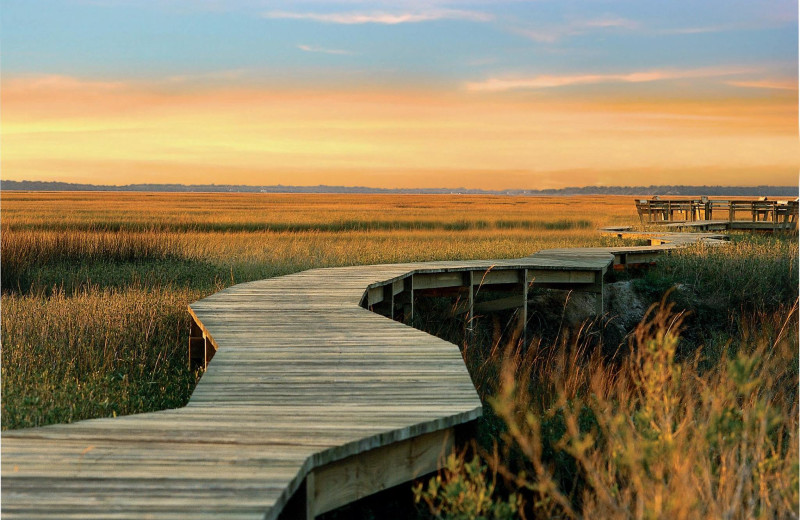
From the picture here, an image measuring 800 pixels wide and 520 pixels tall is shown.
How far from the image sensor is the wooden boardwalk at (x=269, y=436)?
109 inches

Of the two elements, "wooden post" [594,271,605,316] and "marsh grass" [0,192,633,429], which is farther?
"wooden post" [594,271,605,316]

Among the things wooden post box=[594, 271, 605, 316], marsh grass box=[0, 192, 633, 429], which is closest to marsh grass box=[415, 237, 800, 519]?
wooden post box=[594, 271, 605, 316]

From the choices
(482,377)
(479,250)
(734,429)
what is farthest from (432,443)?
(479,250)

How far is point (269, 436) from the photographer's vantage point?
3393 mm

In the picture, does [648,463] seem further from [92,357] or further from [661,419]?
[92,357]

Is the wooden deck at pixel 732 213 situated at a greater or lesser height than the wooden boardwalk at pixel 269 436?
greater

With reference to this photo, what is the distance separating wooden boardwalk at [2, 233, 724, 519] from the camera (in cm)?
277

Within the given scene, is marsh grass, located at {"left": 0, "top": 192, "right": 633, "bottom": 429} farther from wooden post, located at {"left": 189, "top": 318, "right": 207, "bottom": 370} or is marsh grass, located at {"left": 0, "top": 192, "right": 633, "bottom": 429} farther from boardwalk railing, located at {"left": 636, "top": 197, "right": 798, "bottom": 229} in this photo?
boardwalk railing, located at {"left": 636, "top": 197, "right": 798, "bottom": 229}

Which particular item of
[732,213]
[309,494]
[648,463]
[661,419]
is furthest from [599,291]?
[732,213]

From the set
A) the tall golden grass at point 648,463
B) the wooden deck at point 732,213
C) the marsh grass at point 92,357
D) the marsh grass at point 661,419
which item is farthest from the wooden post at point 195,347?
the wooden deck at point 732,213

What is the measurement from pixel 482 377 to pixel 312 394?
254cm

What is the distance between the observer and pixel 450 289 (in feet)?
36.2

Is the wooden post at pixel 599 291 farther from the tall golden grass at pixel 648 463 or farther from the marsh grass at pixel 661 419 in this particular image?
the tall golden grass at pixel 648 463

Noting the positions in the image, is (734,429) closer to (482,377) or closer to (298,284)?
(482,377)
